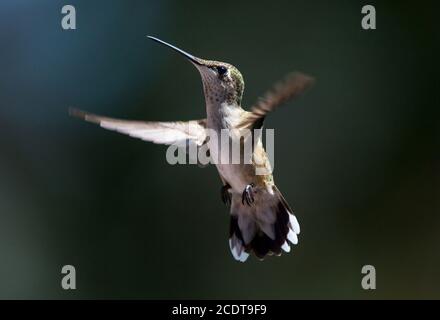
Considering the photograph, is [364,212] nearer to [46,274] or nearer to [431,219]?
[431,219]

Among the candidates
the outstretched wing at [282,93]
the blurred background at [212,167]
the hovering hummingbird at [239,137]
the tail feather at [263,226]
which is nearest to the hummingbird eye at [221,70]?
the hovering hummingbird at [239,137]

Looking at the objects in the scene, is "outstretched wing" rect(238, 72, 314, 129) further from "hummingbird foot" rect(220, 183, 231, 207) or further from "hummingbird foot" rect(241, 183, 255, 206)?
"hummingbird foot" rect(220, 183, 231, 207)

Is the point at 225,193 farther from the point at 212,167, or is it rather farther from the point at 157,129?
the point at 212,167

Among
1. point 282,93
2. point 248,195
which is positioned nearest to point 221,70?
point 248,195

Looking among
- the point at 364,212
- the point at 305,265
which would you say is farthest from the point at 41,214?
the point at 364,212

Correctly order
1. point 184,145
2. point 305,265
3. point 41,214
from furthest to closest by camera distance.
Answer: point 41,214, point 305,265, point 184,145

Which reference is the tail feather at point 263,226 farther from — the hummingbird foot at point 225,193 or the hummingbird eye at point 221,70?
the hummingbird eye at point 221,70

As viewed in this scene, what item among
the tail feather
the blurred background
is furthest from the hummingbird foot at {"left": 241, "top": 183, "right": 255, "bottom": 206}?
the blurred background

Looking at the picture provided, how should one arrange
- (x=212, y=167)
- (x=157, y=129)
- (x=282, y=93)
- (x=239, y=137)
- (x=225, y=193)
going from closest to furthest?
(x=282, y=93) → (x=157, y=129) → (x=239, y=137) → (x=225, y=193) → (x=212, y=167)
